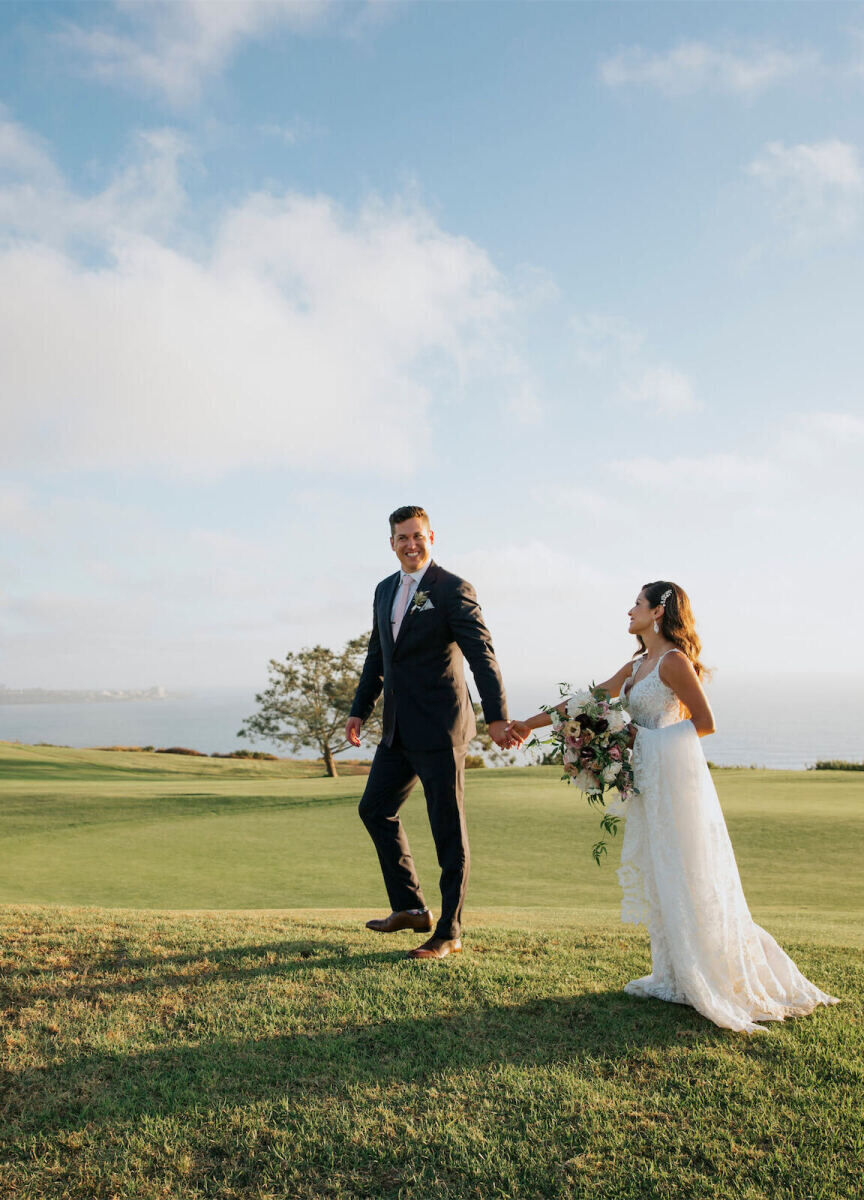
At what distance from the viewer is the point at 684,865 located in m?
4.10

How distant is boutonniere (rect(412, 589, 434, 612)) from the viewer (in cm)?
507

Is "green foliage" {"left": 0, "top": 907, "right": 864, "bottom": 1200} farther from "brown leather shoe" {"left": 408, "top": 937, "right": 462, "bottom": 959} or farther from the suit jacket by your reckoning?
the suit jacket

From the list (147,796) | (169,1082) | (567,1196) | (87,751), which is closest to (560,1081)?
(567,1196)

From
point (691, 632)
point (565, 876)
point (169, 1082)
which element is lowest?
point (565, 876)

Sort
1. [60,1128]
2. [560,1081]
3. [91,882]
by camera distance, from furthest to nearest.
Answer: [91,882]
[560,1081]
[60,1128]

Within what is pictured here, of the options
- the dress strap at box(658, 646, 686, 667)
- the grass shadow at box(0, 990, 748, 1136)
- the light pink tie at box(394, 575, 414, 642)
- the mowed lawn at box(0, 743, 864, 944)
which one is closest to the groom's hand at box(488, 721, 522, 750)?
the light pink tie at box(394, 575, 414, 642)

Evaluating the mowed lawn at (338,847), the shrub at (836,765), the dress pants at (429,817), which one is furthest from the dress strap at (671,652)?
the shrub at (836,765)

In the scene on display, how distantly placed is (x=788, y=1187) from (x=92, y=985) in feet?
11.0

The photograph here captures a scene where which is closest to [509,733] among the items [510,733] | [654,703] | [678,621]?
[510,733]

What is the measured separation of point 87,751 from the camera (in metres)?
28.8

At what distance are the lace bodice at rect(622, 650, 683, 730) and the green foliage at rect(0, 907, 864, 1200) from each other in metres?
1.42

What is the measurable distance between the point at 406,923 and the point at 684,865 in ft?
6.45

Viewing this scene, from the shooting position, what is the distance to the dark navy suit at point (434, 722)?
4.91 metres

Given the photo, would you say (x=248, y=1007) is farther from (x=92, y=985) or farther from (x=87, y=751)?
(x=87, y=751)
